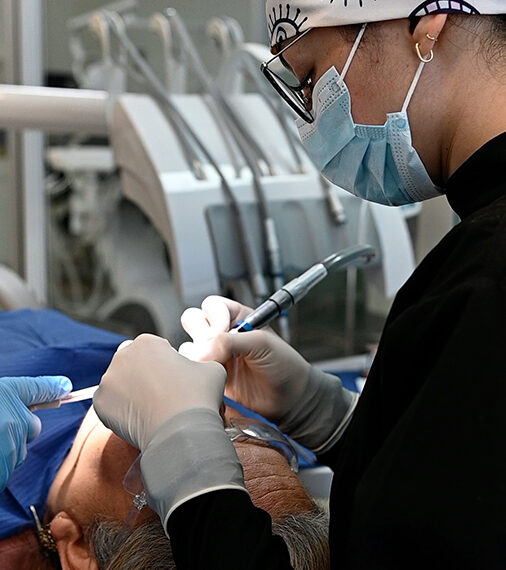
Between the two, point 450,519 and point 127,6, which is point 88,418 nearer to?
point 450,519

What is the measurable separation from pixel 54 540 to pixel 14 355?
1.22 ft

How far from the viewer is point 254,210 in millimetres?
1748

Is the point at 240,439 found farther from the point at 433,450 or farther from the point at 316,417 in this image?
the point at 433,450

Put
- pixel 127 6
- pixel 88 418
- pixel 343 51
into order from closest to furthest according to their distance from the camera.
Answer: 1. pixel 343 51
2. pixel 88 418
3. pixel 127 6

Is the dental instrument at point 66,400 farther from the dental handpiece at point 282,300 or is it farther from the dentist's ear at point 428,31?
the dentist's ear at point 428,31

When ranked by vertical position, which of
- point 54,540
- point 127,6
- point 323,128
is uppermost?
point 127,6

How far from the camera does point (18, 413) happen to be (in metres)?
0.89

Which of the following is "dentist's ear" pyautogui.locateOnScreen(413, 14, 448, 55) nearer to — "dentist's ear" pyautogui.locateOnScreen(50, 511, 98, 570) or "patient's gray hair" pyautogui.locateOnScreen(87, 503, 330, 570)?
"patient's gray hair" pyautogui.locateOnScreen(87, 503, 330, 570)

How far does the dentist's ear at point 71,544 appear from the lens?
3.17ft

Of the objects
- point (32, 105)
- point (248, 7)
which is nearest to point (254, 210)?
point (32, 105)

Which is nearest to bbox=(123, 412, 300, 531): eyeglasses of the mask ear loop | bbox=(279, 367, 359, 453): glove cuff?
bbox=(279, 367, 359, 453): glove cuff

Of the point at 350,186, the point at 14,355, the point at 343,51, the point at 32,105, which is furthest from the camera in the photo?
the point at 32,105

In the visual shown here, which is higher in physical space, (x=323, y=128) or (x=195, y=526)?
(x=323, y=128)

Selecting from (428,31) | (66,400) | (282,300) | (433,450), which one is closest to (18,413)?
(66,400)
